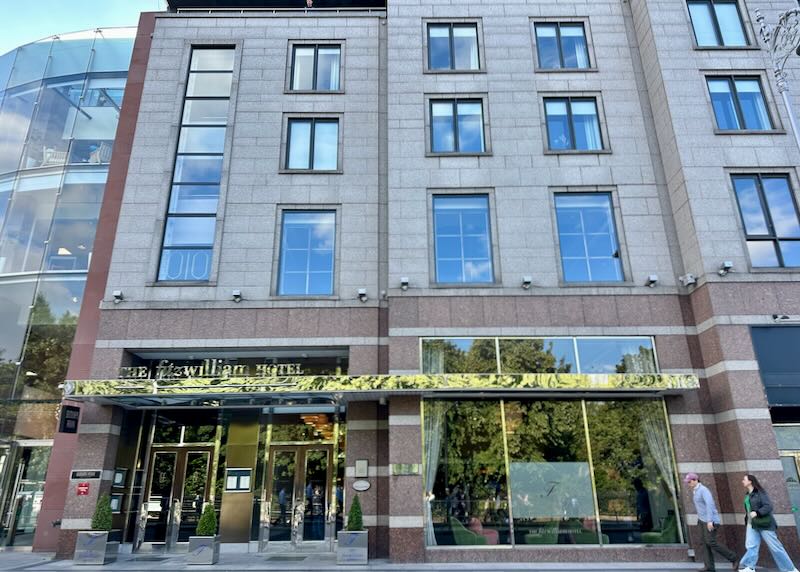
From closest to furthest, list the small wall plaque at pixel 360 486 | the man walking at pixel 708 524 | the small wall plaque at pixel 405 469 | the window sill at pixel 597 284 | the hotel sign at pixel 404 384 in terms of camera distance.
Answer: the man walking at pixel 708 524, the hotel sign at pixel 404 384, the small wall plaque at pixel 405 469, the small wall plaque at pixel 360 486, the window sill at pixel 597 284

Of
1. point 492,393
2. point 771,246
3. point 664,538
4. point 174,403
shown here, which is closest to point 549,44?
point 771,246

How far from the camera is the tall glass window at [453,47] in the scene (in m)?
18.3

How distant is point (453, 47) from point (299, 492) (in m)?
15.0

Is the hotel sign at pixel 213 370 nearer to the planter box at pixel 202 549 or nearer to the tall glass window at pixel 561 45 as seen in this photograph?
the planter box at pixel 202 549

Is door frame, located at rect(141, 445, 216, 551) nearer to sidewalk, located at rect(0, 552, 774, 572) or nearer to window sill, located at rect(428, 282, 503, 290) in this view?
sidewalk, located at rect(0, 552, 774, 572)

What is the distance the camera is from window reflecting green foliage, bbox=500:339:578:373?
1473cm

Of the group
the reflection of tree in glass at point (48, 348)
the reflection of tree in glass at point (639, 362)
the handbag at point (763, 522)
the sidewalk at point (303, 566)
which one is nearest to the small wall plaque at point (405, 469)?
the sidewalk at point (303, 566)

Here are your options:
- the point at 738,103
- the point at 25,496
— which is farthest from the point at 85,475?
the point at 738,103

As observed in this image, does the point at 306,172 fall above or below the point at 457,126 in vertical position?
below

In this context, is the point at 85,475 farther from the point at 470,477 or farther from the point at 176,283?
the point at 470,477

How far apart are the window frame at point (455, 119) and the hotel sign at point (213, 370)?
306 inches

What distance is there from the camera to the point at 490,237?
53.1ft

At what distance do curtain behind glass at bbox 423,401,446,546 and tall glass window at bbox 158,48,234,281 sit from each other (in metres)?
7.85

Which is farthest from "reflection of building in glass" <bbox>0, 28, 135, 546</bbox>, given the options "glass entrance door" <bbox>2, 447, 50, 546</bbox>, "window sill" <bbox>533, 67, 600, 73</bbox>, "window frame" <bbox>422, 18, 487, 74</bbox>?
"window sill" <bbox>533, 67, 600, 73</bbox>
